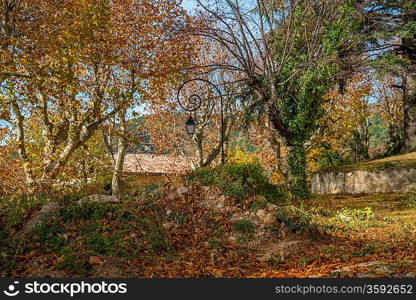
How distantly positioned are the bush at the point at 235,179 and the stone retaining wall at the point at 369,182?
9.30 metres

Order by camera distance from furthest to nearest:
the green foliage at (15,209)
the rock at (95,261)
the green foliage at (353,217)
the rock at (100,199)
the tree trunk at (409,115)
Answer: the tree trunk at (409,115) < the green foliage at (353,217) < the rock at (100,199) < the green foliage at (15,209) < the rock at (95,261)

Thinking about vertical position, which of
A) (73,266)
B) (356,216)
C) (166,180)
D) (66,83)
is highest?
(66,83)

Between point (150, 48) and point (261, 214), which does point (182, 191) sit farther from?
point (150, 48)

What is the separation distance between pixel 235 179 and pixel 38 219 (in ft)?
14.8

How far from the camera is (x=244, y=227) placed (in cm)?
731

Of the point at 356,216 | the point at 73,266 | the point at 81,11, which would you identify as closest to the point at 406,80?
the point at 356,216

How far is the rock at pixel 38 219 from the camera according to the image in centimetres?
632

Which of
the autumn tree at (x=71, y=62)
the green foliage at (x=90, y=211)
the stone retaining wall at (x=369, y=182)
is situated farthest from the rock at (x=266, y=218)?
the stone retaining wall at (x=369, y=182)

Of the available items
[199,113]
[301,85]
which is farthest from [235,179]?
[199,113]

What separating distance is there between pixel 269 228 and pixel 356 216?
5.22 metres

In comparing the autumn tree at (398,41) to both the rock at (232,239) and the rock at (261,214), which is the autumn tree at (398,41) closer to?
the rock at (261,214)

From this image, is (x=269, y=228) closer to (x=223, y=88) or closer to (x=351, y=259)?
(x=351, y=259)

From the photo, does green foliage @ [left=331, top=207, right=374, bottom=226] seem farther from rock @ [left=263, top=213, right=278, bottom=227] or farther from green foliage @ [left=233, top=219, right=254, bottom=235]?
green foliage @ [left=233, top=219, right=254, bottom=235]

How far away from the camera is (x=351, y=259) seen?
5754mm
